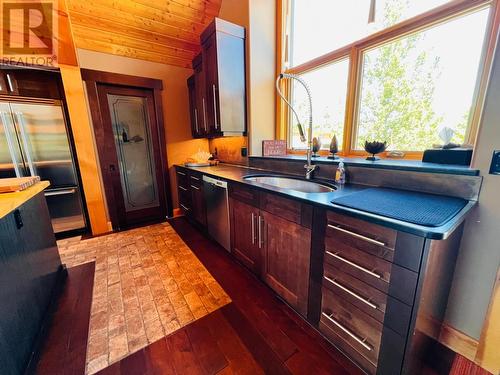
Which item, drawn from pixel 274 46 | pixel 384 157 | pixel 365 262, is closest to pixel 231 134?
pixel 274 46

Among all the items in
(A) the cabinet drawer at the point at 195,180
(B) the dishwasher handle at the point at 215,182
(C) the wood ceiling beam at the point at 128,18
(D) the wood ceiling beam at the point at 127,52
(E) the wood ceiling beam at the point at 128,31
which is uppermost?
(C) the wood ceiling beam at the point at 128,18

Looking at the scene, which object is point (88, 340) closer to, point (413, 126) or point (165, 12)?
point (413, 126)

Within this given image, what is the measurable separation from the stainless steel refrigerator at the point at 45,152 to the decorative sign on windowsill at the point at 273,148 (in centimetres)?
259

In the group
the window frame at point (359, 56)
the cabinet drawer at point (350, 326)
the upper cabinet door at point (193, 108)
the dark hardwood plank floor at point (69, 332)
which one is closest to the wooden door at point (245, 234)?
the cabinet drawer at point (350, 326)

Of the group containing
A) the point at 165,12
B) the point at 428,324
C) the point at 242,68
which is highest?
the point at 165,12

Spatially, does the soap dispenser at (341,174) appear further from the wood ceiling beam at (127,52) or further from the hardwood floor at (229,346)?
the wood ceiling beam at (127,52)

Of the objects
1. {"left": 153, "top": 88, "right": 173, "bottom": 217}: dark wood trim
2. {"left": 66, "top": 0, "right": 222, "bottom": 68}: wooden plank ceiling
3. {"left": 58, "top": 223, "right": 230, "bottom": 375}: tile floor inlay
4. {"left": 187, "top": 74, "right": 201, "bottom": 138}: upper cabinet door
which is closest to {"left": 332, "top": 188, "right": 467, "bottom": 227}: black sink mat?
{"left": 58, "top": 223, "right": 230, "bottom": 375}: tile floor inlay

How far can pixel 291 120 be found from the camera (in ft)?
8.38

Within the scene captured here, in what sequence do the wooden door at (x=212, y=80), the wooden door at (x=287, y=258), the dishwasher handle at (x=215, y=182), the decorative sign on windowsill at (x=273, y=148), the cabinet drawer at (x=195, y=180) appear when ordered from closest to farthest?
the wooden door at (x=287, y=258)
the dishwasher handle at (x=215, y=182)
the wooden door at (x=212, y=80)
the decorative sign on windowsill at (x=273, y=148)
the cabinet drawer at (x=195, y=180)

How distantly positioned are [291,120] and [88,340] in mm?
2748

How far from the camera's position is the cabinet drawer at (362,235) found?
854 millimetres

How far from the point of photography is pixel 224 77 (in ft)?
7.59

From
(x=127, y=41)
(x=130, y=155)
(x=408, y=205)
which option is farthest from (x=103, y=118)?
(x=408, y=205)

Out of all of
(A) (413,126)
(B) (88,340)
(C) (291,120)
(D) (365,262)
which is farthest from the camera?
(C) (291,120)
